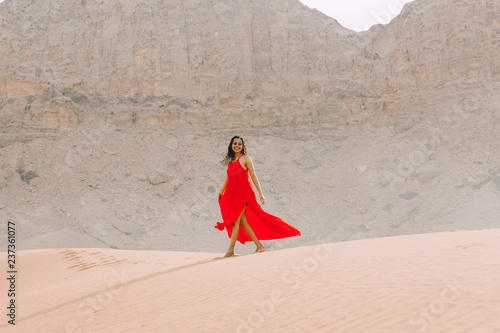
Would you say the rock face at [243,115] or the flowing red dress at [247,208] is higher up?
the rock face at [243,115]

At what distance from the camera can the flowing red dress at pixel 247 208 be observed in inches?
267

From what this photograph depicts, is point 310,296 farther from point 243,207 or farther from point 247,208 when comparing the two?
point 247,208

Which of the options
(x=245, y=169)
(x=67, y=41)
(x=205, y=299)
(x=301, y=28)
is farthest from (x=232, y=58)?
(x=205, y=299)

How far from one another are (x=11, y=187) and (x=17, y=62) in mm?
8097

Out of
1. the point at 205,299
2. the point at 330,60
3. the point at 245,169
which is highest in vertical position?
the point at 330,60

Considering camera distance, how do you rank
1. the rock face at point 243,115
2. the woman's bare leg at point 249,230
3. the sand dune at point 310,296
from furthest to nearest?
the rock face at point 243,115 < the woman's bare leg at point 249,230 < the sand dune at point 310,296

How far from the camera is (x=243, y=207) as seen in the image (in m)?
6.72

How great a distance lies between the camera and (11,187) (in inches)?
723

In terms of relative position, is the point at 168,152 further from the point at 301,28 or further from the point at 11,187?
A: the point at 301,28

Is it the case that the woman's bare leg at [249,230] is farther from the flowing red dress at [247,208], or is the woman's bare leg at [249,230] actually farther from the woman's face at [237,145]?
the woman's face at [237,145]

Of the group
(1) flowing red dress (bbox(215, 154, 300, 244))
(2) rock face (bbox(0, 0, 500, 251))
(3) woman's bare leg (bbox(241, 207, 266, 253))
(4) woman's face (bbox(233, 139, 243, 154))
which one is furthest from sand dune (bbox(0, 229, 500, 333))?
(2) rock face (bbox(0, 0, 500, 251))

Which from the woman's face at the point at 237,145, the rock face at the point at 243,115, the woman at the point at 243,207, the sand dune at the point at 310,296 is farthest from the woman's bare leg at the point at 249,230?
the rock face at the point at 243,115

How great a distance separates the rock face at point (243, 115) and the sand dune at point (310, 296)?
1213 cm

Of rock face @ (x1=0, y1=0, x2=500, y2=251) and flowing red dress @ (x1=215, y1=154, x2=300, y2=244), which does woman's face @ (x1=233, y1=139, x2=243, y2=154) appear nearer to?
flowing red dress @ (x1=215, y1=154, x2=300, y2=244)
